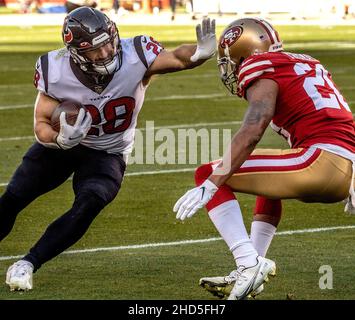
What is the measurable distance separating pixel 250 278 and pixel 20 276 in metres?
1.17

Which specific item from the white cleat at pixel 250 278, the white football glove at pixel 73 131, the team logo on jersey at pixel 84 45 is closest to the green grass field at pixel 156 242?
the white cleat at pixel 250 278

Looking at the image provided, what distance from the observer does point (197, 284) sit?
6.08 meters

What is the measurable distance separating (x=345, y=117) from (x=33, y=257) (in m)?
1.71

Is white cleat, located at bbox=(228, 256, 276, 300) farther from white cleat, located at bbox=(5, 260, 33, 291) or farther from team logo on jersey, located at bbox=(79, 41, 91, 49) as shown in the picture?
team logo on jersey, located at bbox=(79, 41, 91, 49)

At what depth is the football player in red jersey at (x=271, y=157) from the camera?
Result: 17.7 ft

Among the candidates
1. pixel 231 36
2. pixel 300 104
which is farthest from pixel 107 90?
pixel 300 104

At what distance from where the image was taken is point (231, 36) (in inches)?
229

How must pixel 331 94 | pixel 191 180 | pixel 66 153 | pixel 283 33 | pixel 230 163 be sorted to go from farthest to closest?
1. pixel 283 33
2. pixel 191 180
3. pixel 66 153
4. pixel 331 94
5. pixel 230 163

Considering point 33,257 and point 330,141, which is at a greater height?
point 330,141

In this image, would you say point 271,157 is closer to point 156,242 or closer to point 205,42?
point 205,42

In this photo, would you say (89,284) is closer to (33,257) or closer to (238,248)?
(33,257)

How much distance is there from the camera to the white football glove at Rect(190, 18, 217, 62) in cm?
638

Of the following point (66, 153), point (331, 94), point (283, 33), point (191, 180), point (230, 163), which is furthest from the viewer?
point (283, 33)

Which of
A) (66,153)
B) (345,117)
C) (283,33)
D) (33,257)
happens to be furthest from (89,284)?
(283,33)
